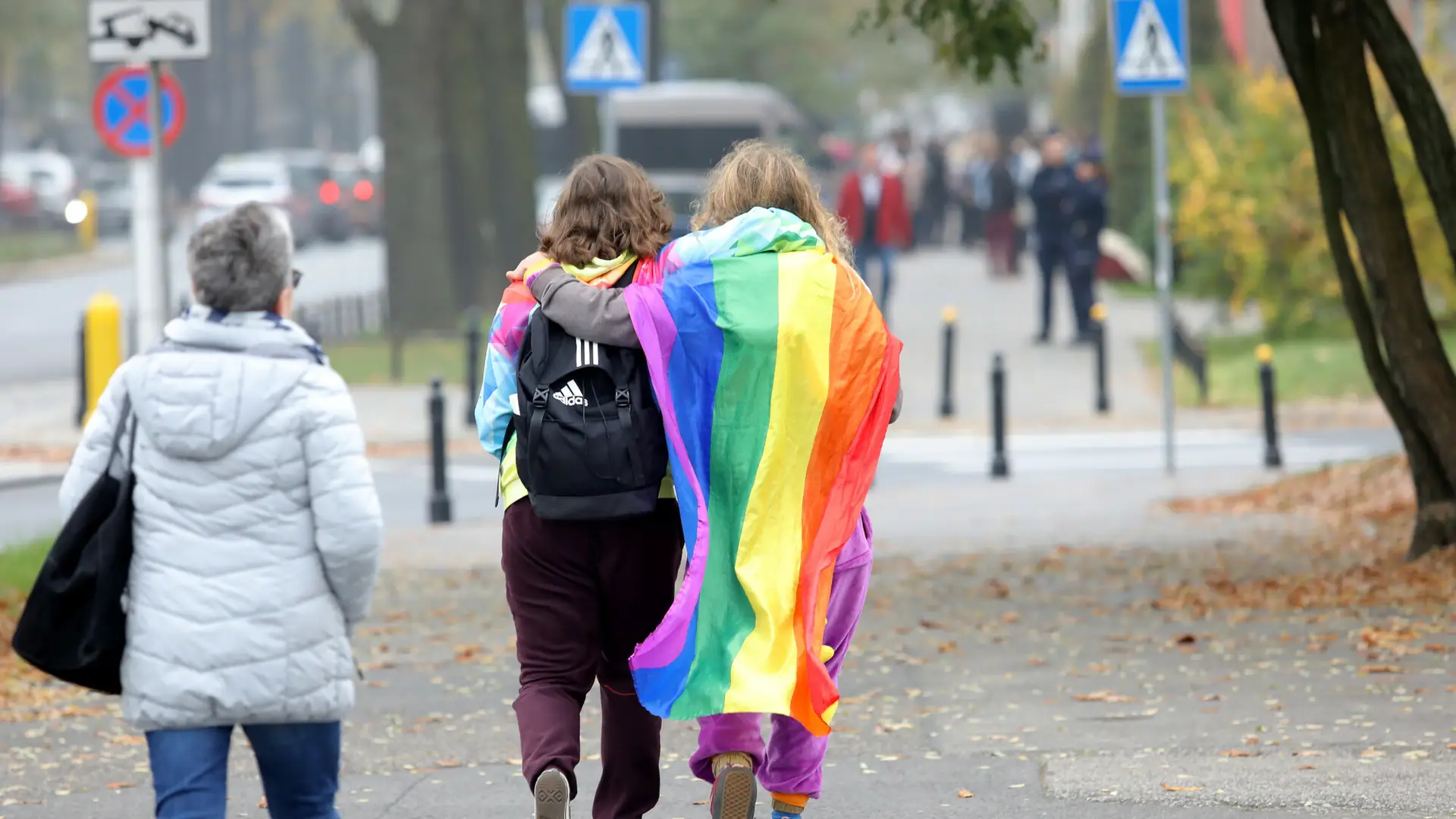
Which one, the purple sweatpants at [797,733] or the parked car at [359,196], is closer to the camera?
the purple sweatpants at [797,733]

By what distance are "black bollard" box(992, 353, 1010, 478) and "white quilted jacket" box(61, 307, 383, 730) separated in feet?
36.5

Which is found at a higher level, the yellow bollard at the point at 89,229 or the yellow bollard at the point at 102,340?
the yellow bollard at the point at 102,340

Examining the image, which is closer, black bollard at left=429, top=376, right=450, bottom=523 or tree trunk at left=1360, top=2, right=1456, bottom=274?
tree trunk at left=1360, top=2, right=1456, bottom=274

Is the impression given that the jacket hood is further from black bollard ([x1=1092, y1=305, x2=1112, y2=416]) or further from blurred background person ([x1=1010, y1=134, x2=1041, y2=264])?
blurred background person ([x1=1010, y1=134, x2=1041, y2=264])

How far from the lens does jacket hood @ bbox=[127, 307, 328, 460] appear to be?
4.39 m

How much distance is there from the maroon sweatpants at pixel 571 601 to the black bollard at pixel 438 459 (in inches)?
318

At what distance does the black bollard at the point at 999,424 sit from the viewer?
50.3 feet

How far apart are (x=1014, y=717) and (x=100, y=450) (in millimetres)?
3659

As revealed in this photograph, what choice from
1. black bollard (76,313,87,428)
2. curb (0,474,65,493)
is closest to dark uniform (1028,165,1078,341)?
black bollard (76,313,87,428)

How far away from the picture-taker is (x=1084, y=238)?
78.3 ft

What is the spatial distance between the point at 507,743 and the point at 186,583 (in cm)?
292

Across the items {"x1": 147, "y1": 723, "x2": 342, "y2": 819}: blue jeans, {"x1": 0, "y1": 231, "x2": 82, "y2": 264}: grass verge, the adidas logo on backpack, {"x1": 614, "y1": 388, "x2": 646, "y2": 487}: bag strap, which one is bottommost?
{"x1": 0, "y1": 231, "x2": 82, "y2": 264}: grass verge

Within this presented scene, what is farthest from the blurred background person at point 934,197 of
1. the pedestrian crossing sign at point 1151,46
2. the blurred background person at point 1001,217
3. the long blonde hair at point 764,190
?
the long blonde hair at point 764,190

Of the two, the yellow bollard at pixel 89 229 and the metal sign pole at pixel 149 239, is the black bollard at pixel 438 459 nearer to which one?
the metal sign pole at pixel 149 239
